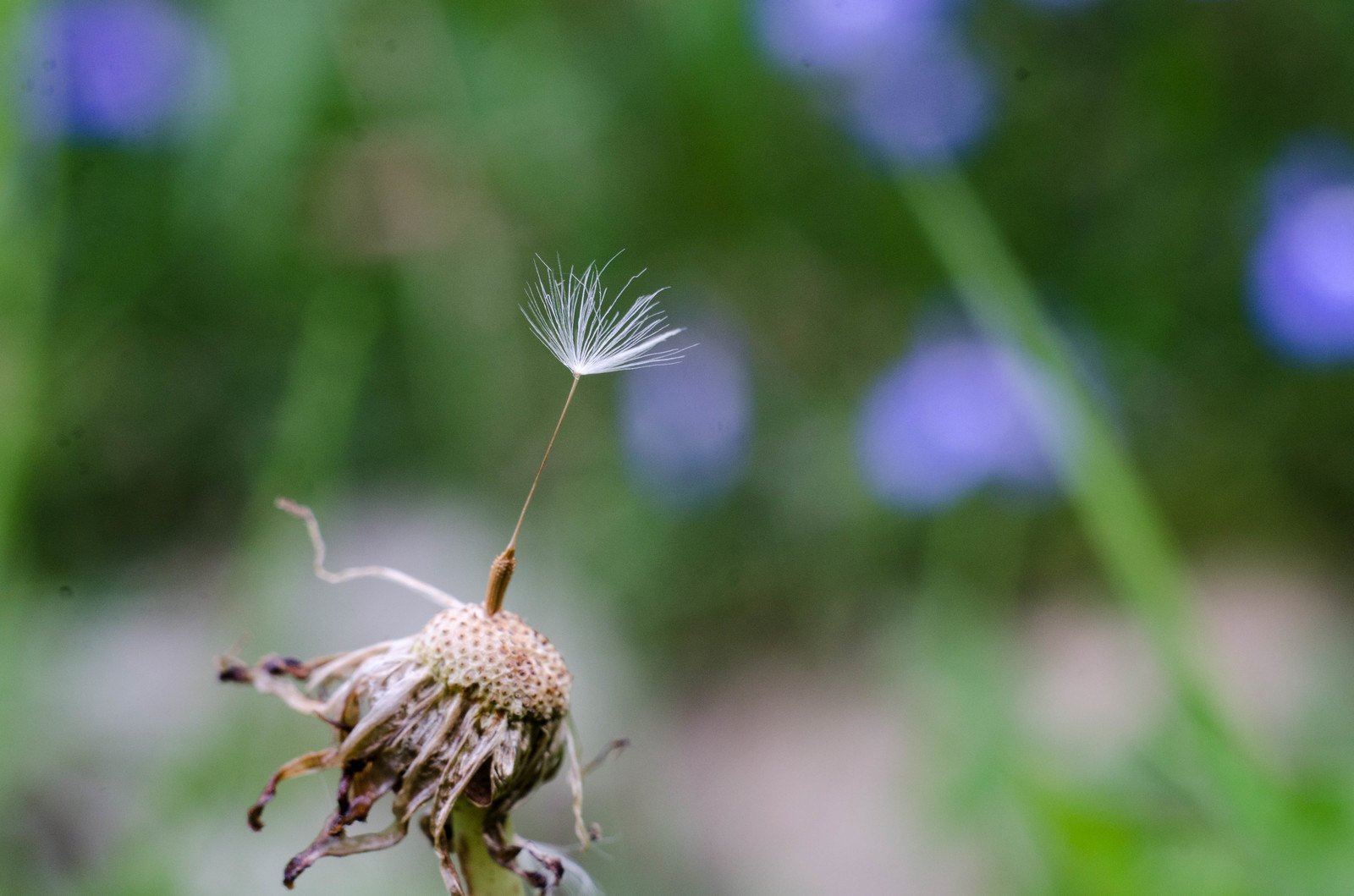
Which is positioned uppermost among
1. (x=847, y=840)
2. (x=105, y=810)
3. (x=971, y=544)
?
(x=971, y=544)

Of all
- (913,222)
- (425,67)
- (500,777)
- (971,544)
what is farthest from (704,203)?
(500,777)

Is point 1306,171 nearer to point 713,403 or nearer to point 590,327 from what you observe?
point 713,403

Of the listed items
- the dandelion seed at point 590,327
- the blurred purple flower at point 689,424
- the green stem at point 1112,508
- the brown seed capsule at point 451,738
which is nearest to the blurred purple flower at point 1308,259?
the green stem at point 1112,508

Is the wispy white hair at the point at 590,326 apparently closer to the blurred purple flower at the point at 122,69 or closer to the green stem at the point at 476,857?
the green stem at the point at 476,857

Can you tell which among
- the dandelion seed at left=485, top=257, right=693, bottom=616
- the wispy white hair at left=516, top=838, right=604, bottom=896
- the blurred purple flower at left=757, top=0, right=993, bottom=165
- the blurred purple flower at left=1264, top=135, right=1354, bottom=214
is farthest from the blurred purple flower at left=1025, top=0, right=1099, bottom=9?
the wispy white hair at left=516, top=838, right=604, bottom=896

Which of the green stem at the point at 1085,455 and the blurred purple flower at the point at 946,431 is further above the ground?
the blurred purple flower at the point at 946,431

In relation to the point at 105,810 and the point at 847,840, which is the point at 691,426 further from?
Result: the point at 105,810

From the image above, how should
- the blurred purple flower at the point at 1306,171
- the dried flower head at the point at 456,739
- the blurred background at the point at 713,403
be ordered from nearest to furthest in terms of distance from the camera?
the dried flower head at the point at 456,739, the blurred background at the point at 713,403, the blurred purple flower at the point at 1306,171
